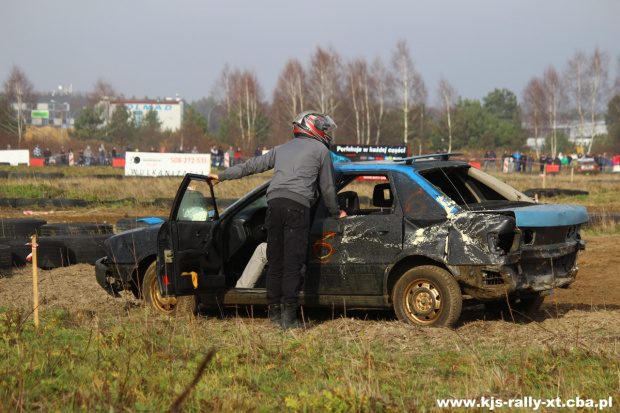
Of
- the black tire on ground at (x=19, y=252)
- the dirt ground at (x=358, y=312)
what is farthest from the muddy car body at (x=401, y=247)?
the black tire on ground at (x=19, y=252)

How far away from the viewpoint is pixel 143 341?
215 inches

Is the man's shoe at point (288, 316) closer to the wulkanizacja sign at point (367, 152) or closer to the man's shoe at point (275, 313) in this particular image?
the man's shoe at point (275, 313)

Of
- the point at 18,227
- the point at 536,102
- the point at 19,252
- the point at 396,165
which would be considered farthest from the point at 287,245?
the point at 536,102

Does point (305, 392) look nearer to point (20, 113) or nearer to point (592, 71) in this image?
point (592, 71)

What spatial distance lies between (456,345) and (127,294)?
4.27 metres

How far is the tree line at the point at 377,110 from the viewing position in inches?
2694

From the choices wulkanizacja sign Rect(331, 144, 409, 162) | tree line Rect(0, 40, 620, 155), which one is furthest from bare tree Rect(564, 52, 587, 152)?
wulkanizacja sign Rect(331, 144, 409, 162)

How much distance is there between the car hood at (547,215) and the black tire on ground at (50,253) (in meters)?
6.36

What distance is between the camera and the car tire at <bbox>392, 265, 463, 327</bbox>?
612cm

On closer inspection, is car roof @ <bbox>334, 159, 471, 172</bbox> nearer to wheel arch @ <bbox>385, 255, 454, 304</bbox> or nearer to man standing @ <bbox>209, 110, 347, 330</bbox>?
man standing @ <bbox>209, 110, 347, 330</bbox>

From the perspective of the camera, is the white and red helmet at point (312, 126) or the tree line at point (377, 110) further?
the tree line at point (377, 110)

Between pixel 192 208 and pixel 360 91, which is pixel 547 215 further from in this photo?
pixel 360 91

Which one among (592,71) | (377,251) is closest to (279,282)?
(377,251)

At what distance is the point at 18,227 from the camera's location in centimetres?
1245
